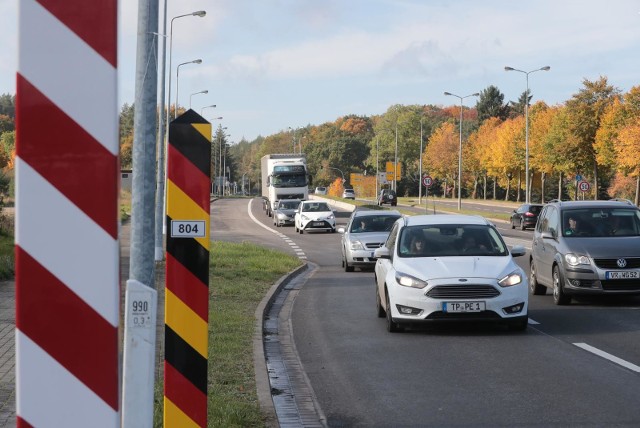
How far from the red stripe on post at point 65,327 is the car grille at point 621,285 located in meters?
15.1

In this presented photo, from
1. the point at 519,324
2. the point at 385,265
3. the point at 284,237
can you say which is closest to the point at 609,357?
the point at 519,324

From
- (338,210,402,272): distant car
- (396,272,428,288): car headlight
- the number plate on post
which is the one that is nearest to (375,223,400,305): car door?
(396,272,428,288): car headlight

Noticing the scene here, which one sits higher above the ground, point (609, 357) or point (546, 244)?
point (546, 244)

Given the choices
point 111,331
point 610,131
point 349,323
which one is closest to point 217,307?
point 349,323

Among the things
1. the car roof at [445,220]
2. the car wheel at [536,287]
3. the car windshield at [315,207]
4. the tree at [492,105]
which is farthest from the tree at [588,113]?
the tree at [492,105]

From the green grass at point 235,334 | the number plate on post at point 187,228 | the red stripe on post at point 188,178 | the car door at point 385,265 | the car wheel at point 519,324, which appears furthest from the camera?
the car door at point 385,265

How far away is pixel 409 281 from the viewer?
1380 cm

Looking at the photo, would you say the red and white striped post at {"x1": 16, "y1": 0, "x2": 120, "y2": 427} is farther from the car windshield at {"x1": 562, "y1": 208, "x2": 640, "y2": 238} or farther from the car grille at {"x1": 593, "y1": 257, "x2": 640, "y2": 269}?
the car windshield at {"x1": 562, "y1": 208, "x2": 640, "y2": 238}

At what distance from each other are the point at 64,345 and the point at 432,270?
11.6m

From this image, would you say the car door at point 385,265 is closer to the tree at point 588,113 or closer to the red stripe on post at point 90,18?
the red stripe on post at point 90,18

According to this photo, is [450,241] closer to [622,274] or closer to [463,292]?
[463,292]

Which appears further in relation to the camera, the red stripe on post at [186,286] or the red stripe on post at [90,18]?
the red stripe on post at [186,286]

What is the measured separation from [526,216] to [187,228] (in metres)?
52.1

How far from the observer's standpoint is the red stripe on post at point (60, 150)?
246 centimetres
